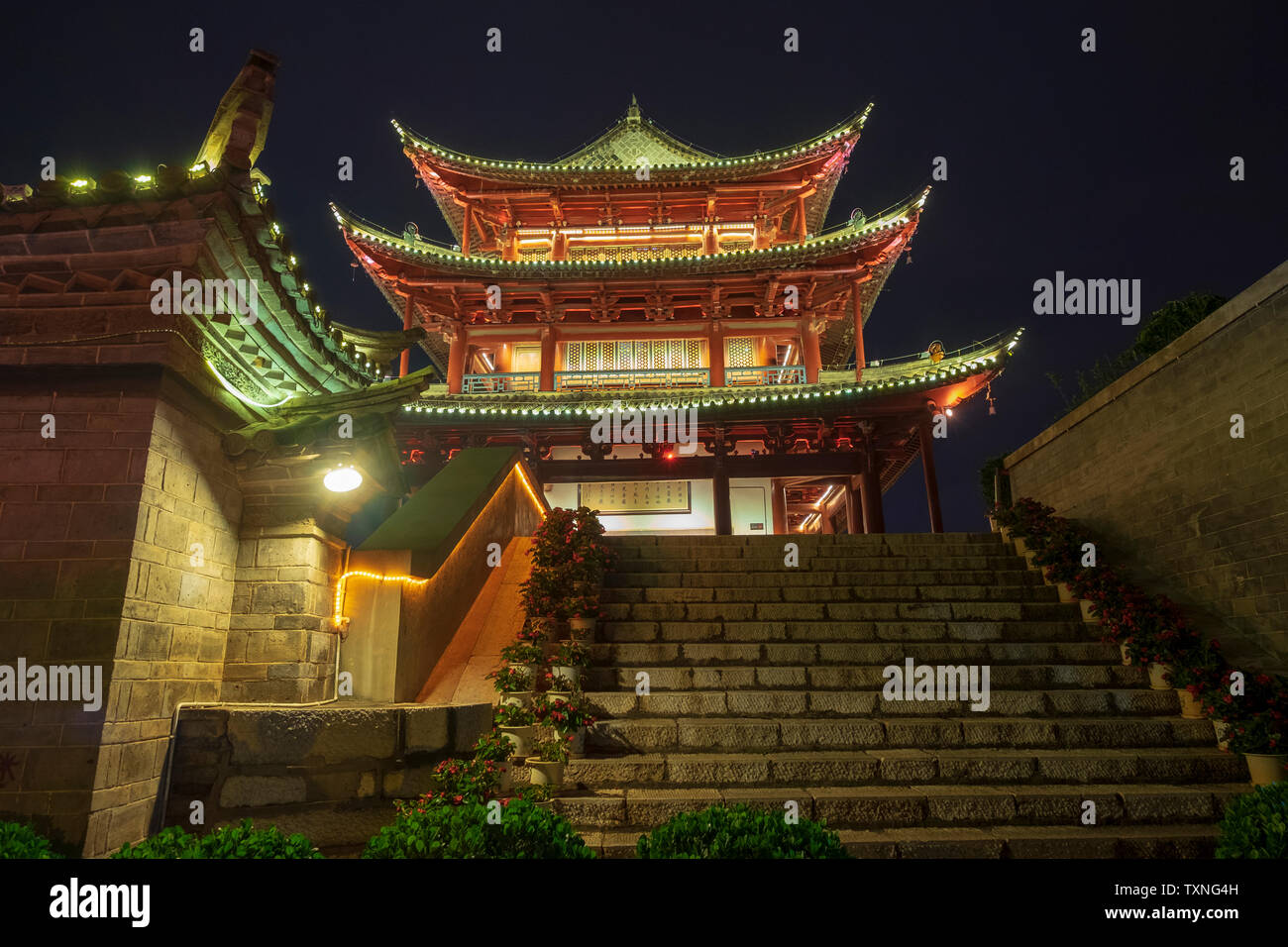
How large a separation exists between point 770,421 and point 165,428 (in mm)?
13312

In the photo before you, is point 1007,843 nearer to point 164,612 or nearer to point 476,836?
point 476,836

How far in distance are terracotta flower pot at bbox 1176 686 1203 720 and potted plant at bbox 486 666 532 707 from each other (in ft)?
18.8

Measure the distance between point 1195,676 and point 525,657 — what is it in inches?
231

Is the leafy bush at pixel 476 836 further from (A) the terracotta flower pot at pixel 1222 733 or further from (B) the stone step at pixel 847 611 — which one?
(A) the terracotta flower pot at pixel 1222 733

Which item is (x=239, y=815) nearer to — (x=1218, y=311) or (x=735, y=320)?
(x=1218, y=311)

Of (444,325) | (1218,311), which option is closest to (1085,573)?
(1218,311)

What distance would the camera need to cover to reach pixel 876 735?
18.7 ft

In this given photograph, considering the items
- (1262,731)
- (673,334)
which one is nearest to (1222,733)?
(1262,731)

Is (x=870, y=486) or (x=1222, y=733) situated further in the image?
(x=870, y=486)

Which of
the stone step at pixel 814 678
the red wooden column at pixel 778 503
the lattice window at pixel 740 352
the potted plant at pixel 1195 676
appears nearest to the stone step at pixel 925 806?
the potted plant at pixel 1195 676

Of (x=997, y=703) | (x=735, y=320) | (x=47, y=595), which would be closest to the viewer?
(x=47, y=595)

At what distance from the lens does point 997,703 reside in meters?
6.12

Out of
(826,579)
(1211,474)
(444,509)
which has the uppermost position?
(1211,474)

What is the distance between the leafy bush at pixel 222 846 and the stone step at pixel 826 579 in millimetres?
5733
